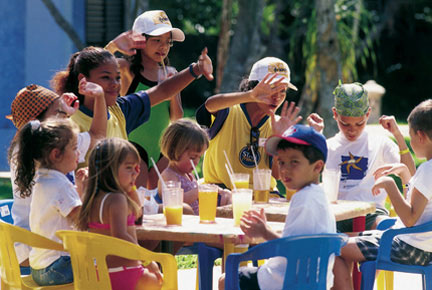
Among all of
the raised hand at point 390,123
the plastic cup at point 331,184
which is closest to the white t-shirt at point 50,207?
the plastic cup at point 331,184

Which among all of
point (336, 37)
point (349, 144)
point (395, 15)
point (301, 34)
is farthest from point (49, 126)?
point (395, 15)

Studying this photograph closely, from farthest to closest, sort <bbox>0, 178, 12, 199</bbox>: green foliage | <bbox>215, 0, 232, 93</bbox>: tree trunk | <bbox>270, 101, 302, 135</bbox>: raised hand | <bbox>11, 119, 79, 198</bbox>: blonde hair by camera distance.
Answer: <bbox>215, 0, 232, 93</bbox>: tree trunk, <bbox>0, 178, 12, 199</bbox>: green foliage, <bbox>270, 101, 302, 135</bbox>: raised hand, <bbox>11, 119, 79, 198</bbox>: blonde hair

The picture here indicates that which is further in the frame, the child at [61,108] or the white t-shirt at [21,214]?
the child at [61,108]

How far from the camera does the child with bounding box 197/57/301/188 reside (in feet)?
17.1

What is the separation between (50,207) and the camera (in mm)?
3818

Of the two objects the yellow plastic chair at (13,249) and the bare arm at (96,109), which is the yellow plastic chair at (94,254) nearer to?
the yellow plastic chair at (13,249)

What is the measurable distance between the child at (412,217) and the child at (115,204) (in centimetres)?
122

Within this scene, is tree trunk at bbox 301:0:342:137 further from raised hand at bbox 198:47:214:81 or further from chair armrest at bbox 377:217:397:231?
raised hand at bbox 198:47:214:81

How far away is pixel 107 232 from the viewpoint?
3.71m

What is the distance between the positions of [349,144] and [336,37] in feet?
27.5

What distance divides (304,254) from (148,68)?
9.14 feet

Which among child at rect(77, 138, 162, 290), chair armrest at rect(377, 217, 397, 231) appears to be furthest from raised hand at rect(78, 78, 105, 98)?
chair armrest at rect(377, 217, 397, 231)

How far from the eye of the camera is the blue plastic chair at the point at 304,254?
138 inches

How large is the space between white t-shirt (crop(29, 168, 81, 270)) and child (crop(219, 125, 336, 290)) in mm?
898
